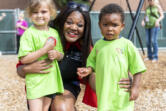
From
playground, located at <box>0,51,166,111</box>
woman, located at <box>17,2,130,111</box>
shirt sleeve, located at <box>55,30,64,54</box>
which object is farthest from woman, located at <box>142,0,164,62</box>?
shirt sleeve, located at <box>55,30,64,54</box>

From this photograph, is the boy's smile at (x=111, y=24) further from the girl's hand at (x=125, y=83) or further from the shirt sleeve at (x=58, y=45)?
the shirt sleeve at (x=58, y=45)

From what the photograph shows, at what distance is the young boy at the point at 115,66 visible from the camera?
7.50 ft

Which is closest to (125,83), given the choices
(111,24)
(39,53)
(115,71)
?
(115,71)

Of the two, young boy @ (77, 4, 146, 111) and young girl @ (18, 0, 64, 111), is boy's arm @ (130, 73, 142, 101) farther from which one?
young girl @ (18, 0, 64, 111)

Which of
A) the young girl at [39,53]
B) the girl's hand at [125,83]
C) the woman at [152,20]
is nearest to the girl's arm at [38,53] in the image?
the young girl at [39,53]

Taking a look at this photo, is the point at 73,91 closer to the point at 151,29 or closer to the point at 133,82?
the point at 133,82

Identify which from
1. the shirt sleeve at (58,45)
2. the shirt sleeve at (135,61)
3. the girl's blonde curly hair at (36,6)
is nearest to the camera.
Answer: the shirt sleeve at (135,61)

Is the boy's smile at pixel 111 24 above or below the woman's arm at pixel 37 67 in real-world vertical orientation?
above

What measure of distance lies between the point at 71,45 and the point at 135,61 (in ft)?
2.62

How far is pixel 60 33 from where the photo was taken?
2689 millimetres

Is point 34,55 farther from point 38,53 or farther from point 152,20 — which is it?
point 152,20

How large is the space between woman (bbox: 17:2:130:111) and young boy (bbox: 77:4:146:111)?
0.38m

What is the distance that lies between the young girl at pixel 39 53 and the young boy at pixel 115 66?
1.09ft

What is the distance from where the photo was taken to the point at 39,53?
7.73ft
